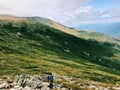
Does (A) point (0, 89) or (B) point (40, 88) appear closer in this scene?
(A) point (0, 89)

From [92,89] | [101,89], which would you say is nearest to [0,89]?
[92,89]

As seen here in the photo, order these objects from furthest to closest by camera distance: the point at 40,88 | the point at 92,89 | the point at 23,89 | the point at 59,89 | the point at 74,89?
1. the point at 92,89
2. the point at 74,89
3. the point at 59,89
4. the point at 40,88
5. the point at 23,89

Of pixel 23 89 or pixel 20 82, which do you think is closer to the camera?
pixel 23 89

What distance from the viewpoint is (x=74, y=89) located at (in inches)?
3209

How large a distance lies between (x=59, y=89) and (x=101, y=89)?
35833mm

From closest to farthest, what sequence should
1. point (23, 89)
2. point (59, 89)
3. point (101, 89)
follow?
point (23, 89) → point (59, 89) → point (101, 89)

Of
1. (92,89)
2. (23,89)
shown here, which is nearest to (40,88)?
(23,89)

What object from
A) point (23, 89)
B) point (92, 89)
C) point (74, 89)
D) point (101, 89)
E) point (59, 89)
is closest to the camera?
point (23, 89)

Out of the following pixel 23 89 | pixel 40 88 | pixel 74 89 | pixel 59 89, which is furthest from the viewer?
pixel 74 89

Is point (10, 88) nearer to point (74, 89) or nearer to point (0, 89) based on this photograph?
point (0, 89)

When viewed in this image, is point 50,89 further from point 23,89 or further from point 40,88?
point 23,89

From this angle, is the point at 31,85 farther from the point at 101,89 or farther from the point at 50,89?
the point at 101,89

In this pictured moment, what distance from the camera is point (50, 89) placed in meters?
61.1

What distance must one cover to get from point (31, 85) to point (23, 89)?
6744mm
